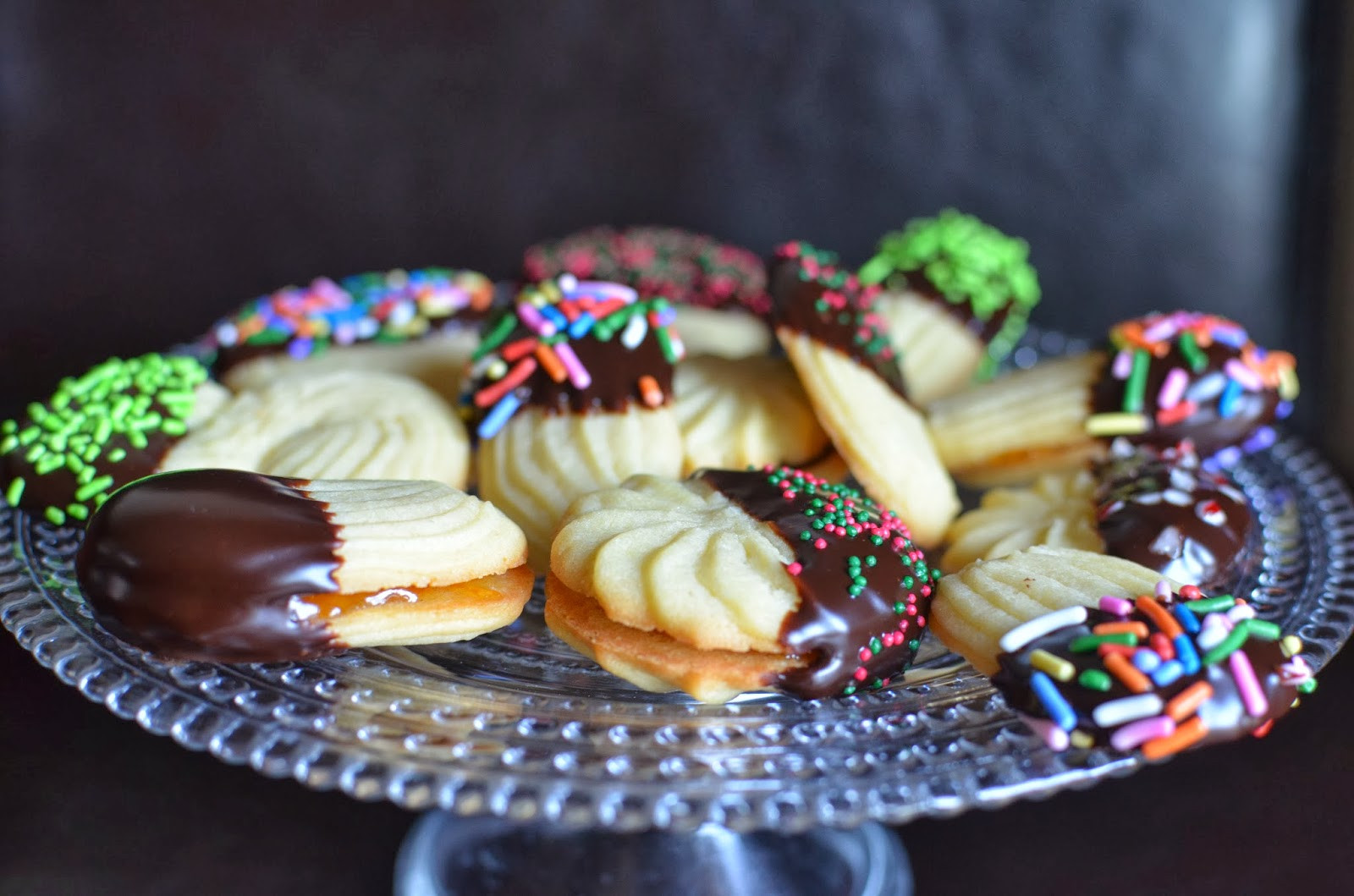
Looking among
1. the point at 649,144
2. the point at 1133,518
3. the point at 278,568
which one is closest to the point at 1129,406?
the point at 1133,518

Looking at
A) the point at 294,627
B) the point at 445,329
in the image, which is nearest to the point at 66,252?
the point at 445,329

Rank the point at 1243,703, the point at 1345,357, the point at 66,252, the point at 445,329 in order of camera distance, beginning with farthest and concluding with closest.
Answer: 1. the point at 66,252
2. the point at 1345,357
3. the point at 445,329
4. the point at 1243,703

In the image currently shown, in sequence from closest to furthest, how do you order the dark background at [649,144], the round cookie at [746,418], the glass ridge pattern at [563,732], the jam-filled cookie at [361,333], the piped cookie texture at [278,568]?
1. the glass ridge pattern at [563,732]
2. the piped cookie texture at [278,568]
3. the round cookie at [746,418]
4. the jam-filled cookie at [361,333]
5. the dark background at [649,144]

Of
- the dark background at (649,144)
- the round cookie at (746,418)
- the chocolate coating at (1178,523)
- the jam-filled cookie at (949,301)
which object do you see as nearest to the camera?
the chocolate coating at (1178,523)

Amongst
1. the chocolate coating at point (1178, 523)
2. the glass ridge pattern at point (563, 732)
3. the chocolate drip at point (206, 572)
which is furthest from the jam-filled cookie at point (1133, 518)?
the chocolate drip at point (206, 572)

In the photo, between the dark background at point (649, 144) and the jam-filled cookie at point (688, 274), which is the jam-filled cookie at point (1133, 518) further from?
the dark background at point (649, 144)

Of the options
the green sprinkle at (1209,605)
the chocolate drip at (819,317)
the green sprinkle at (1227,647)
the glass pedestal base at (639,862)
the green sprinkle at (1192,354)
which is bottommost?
the glass pedestal base at (639,862)

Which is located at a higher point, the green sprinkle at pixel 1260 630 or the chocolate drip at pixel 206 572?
the chocolate drip at pixel 206 572

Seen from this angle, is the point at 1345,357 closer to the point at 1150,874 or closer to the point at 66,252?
the point at 1150,874
